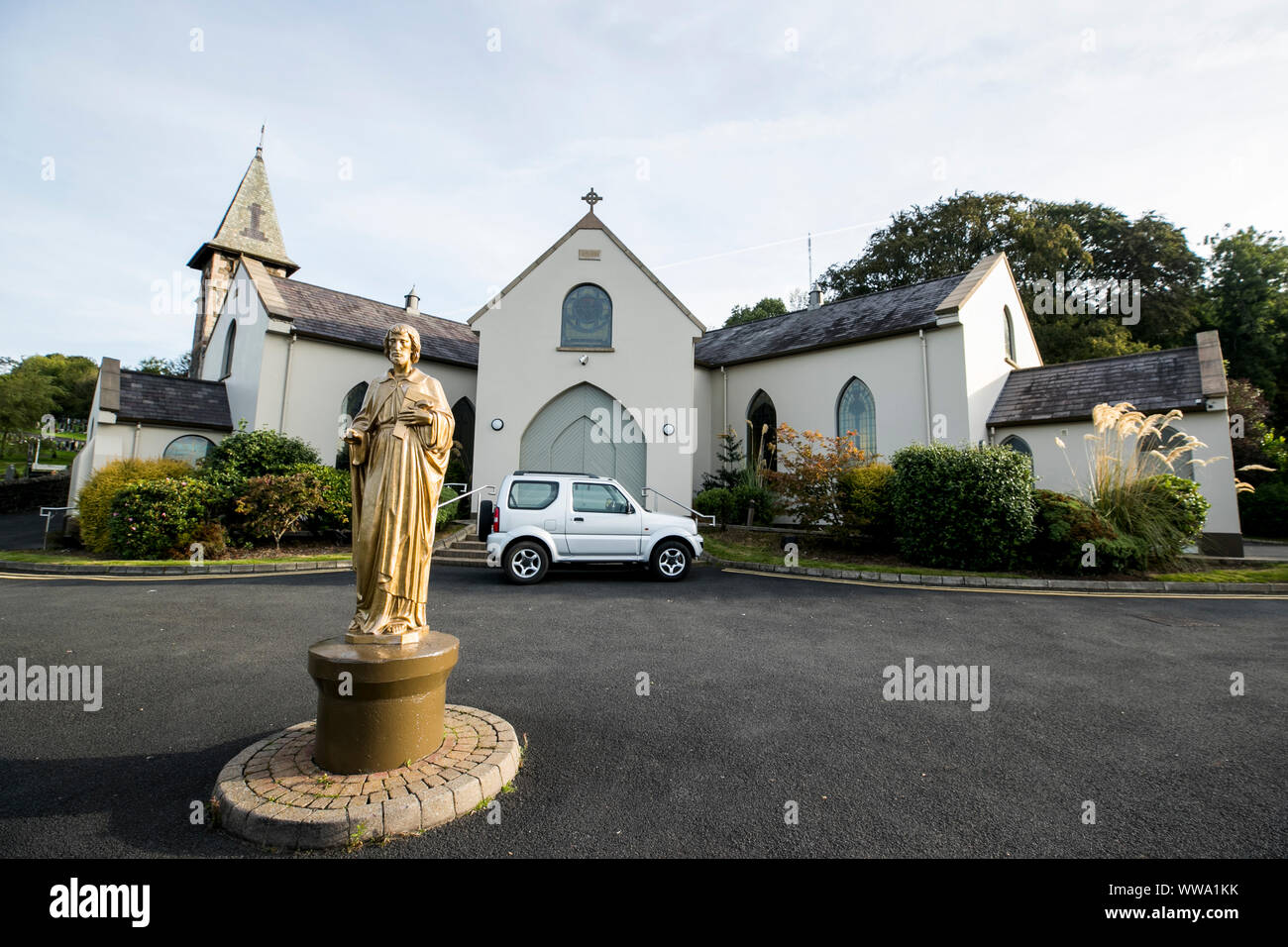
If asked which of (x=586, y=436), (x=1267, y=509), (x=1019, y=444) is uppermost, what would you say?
(x=586, y=436)

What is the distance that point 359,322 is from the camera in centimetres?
2014

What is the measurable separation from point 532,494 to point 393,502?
6775 millimetres

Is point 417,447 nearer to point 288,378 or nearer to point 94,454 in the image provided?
point 288,378

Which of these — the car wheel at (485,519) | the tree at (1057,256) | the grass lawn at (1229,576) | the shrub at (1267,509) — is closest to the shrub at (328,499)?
the car wheel at (485,519)

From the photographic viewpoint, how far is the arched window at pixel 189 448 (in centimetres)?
1738

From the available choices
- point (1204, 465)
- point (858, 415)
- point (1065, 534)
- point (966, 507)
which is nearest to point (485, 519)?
point (966, 507)

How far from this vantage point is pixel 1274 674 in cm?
559

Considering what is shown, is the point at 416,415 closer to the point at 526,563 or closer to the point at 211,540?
the point at 526,563

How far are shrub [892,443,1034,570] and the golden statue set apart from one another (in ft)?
34.4

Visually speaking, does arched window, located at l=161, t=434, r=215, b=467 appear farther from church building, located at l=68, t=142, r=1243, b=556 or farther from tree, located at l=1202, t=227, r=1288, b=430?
tree, located at l=1202, t=227, r=1288, b=430

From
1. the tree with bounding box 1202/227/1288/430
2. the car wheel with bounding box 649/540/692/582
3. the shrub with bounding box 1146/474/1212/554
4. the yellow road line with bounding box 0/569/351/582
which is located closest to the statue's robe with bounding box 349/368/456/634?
the car wheel with bounding box 649/540/692/582

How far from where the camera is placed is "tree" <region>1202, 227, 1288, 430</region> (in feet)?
99.8

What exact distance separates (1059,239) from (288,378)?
33406mm
